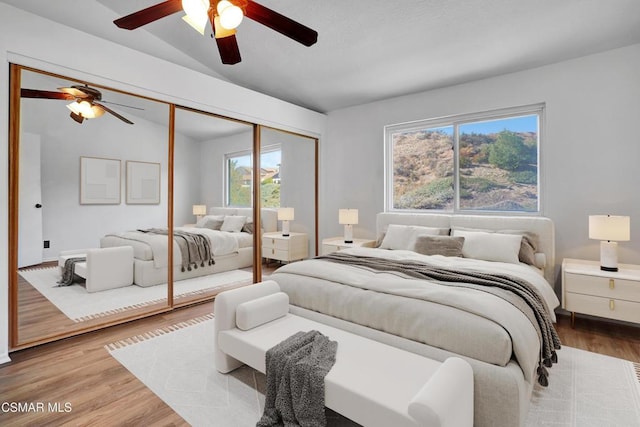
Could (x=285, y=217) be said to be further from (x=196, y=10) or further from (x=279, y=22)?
(x=196, y=10)

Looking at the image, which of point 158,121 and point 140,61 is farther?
point 158,121

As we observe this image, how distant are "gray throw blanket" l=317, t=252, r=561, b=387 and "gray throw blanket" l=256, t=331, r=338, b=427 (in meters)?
0.95

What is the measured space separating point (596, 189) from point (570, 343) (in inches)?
62.3

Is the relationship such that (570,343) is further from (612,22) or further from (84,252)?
(84,252)

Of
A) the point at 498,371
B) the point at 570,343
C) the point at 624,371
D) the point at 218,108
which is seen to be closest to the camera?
the point at 498,371

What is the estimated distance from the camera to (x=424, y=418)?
4.02 feet

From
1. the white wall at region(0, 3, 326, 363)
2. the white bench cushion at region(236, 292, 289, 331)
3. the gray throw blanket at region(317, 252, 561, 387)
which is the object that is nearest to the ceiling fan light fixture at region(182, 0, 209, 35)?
the white wall at region(0, 3, 326, 363)

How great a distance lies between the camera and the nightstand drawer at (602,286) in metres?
2.72

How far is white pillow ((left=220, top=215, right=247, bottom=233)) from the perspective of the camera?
417 centimetres

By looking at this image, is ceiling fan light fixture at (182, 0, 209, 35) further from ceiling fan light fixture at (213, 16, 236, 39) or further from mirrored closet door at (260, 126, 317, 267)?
mirrored closet door at (260, 126, 317, 267)

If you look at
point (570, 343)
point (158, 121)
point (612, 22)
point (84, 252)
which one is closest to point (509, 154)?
point (612, 22)

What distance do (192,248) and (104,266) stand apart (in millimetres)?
879

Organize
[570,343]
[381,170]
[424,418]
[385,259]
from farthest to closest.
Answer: [381,170], [385,259], [570,343], [424,418]

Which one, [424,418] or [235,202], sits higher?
[235,202]
